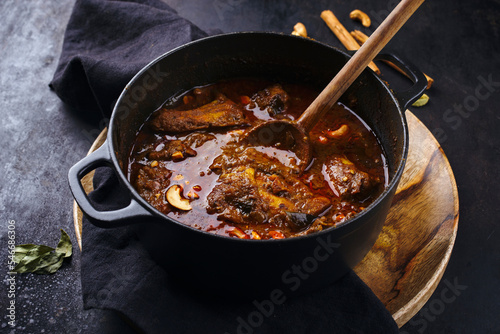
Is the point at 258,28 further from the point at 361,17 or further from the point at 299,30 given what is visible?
the point at 361,17

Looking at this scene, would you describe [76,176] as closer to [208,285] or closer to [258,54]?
[208,285]

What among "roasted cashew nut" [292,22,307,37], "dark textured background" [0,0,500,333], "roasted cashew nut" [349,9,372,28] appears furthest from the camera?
"roasted cashew nut" [349,9,372,28]

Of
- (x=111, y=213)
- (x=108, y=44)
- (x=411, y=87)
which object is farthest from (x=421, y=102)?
(x=111, y=213)

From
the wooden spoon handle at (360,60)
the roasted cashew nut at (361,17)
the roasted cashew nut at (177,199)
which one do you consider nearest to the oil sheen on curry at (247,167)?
the roasted cashew nut at (177,199)

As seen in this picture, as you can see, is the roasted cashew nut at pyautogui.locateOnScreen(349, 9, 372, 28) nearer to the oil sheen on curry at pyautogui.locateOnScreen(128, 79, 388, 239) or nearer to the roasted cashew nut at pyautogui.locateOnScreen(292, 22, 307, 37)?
the roasted cashew nut at pyautogui.locateOnScreen(292, 22, 307, 37)

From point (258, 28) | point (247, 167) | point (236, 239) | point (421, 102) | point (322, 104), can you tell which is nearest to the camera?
point (236, 239)

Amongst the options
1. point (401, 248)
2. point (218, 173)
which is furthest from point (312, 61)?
point (401, 248)

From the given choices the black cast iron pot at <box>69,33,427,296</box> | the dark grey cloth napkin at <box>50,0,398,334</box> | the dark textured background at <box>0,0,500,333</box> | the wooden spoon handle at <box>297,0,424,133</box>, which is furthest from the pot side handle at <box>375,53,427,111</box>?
the dark textured background at <box>0,0,500,333</box>

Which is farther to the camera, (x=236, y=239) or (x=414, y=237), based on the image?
(x=414, y=237)
